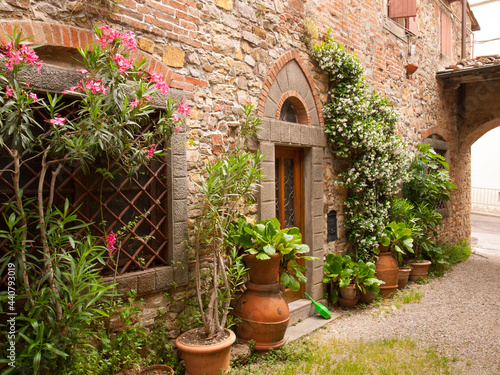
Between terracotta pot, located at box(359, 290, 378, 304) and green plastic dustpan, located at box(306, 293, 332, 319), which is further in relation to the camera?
terracotta pot, located at box(359, 290, 378, 304)

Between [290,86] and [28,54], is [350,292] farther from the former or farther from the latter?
[28,54]

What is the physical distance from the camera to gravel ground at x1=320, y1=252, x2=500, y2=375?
4.25 meters

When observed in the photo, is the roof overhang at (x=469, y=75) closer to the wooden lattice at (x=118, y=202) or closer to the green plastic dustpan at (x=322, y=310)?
the green plastic dustpan at (x=322, y=310)

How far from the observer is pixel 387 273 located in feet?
20.5

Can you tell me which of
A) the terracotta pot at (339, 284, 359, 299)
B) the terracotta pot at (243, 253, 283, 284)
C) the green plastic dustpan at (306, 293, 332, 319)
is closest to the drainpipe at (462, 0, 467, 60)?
the terracotta pot at (339, 284, 359, 299)

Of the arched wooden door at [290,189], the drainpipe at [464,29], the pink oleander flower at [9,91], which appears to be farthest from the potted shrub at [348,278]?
the drainpipe at [464,29]

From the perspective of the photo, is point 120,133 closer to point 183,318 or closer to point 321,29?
point 183,318

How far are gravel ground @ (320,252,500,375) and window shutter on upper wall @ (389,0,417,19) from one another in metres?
5.04

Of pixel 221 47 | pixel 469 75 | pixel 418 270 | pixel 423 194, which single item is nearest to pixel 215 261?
pixel 221 47

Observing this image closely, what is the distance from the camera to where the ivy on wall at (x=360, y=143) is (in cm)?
580

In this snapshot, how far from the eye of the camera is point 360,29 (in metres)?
6.68

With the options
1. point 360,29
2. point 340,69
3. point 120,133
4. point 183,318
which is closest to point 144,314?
point 183,318

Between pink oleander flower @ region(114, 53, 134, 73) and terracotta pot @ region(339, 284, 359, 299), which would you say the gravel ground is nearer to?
terracotta pot @ region(339, 284, 359, 299)

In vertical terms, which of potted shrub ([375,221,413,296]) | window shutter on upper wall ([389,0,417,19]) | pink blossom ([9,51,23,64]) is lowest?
potted shrub ([375,221,413,296])
